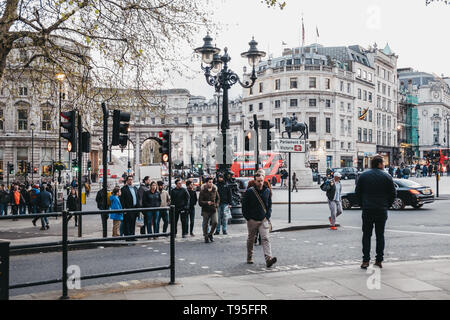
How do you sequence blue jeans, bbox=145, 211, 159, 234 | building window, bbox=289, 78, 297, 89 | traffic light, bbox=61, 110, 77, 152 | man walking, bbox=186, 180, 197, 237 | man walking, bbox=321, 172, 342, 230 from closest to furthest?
1. blue jeans, bbox=145, 211, 159, 234
2. traffic light, bbox=61, 110, 77, 152
3. man walking, bbox=186, 180, 197, 237
4. man walking, bbox=321, 172, 342, 230
5. building window, bbox=289, 78, 297, 89

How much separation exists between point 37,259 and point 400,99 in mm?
95533

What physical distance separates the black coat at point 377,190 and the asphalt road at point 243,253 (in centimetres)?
167

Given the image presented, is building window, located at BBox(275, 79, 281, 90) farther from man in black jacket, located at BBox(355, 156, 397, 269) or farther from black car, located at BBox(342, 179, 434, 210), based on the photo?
man in black jacket, located at BBox(355, 156, 397, 269)

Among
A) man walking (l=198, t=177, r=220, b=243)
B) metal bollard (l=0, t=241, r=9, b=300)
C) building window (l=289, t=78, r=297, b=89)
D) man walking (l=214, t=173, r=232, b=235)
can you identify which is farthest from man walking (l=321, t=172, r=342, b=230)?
building window (l=289, t=78, r=297, b=89)

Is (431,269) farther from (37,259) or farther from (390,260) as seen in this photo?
(37,259)

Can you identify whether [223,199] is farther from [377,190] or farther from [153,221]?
[377,190]

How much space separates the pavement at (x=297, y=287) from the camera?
217 inches

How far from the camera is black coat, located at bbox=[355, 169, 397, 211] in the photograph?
287 inches

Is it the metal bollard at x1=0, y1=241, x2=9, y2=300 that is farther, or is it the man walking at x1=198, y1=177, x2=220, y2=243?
the man walking at x1=198, y1=177, x2=220, y2=243

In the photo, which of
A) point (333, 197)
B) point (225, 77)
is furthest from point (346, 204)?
point (225, 77)

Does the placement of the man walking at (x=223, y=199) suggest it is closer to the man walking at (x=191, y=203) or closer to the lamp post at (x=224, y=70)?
the man walking at (x=191, y=203)

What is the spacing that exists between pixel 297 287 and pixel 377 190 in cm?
228

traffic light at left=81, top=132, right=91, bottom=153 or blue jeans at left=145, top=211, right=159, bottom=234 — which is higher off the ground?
traffic light at left=81, top=132, right=91, bottom=153

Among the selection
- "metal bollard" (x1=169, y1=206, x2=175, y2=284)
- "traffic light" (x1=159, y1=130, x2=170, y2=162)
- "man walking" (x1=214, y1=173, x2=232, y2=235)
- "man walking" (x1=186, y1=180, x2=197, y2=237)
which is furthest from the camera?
"traffic light" (x1=159, y1=130, x2=170, y2=162)
